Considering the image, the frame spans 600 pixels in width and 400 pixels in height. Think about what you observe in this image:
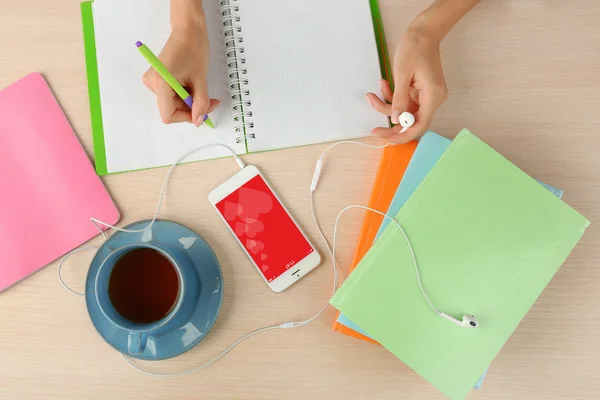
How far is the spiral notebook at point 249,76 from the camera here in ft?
2.06

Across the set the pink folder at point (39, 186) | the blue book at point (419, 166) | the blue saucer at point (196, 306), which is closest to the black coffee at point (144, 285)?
the blue saucer at point (196, 306)

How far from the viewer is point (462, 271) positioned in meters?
0.55

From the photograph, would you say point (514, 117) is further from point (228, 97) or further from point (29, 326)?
point (29, 326)

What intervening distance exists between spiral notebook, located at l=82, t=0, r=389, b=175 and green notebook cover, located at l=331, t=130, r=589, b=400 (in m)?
0.17

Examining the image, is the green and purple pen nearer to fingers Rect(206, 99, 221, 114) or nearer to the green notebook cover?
fingers Rect(206, 99, 221, 114)

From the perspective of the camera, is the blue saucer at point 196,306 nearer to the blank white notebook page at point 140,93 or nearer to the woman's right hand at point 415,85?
the blank white notebook page at point 140,93

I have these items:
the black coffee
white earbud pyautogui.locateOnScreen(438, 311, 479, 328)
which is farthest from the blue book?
the black coffee

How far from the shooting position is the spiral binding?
63cm

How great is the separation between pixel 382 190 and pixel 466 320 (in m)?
0.19

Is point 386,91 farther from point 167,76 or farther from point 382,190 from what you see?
point 167,76

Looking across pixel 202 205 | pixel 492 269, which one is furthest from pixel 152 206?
pixel 492 269

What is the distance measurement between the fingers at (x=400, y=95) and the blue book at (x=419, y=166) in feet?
0.16

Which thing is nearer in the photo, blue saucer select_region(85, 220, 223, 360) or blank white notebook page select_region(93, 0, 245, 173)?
blue saucer select_region(85, 220, 223, 360)

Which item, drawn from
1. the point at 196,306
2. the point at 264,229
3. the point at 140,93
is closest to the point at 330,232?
the point at 264,229
